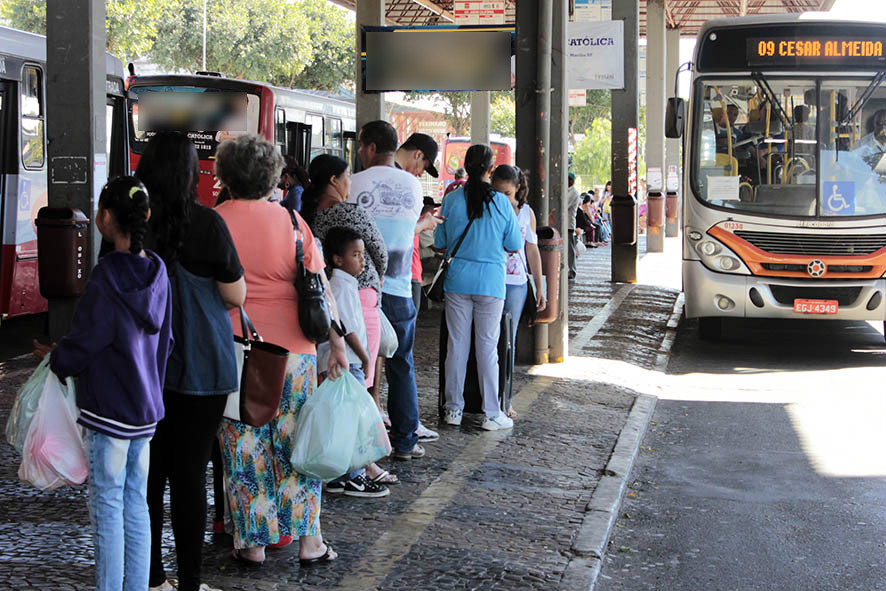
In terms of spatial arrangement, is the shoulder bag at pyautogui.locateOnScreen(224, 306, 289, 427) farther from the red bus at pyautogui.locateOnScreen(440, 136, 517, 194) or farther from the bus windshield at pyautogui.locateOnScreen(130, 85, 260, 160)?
the red bus at pyautogui.locateOnScreen(440, 136, 517, 194)

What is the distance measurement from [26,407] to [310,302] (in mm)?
1217

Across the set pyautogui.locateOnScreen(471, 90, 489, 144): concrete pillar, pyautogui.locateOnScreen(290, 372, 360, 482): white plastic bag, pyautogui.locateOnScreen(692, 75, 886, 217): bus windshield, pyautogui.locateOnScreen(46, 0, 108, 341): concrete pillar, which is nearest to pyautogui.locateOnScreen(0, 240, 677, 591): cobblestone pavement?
pyautogui.locateOnScreen(290, 372, 360, 482): white plastic bag

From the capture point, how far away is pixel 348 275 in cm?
567

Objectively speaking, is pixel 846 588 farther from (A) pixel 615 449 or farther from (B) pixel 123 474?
(B) pixel 123 474

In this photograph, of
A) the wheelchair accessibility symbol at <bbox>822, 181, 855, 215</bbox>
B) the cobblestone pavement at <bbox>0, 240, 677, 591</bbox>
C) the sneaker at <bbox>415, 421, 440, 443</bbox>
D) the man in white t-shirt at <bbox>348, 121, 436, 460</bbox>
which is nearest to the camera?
the cobblestone pavement at <bbox>0, 240, 677, 591</bbox>

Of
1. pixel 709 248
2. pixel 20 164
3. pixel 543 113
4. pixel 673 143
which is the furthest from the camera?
pixel 673 143

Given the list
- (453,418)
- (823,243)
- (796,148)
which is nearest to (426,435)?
(453,418)

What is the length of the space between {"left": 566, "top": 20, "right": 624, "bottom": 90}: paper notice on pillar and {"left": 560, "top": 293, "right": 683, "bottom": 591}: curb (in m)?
7.72

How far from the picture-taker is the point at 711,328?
13398 millimetres

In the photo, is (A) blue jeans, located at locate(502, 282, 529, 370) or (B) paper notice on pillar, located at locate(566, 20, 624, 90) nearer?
(A) blue jeans, located at locate(502, 282, 529, 370)

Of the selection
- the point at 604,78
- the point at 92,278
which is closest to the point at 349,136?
the point at 604,78

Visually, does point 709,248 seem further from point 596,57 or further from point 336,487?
point 336,487

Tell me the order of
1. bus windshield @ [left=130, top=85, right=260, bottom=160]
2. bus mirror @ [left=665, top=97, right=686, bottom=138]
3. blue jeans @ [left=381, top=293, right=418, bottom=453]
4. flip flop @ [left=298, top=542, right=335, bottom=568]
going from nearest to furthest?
flip flop @ [left=298, top=542, right=335, bottom=568] < blue jeans @ [left=381, top=293, right=418, bottom=453] < bus mirror @ [left=665, top=97, right=686, bottom=138] < bus windshield @ [left=130, top=85, right=260, bottom=160]

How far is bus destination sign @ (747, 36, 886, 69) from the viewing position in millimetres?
12188
